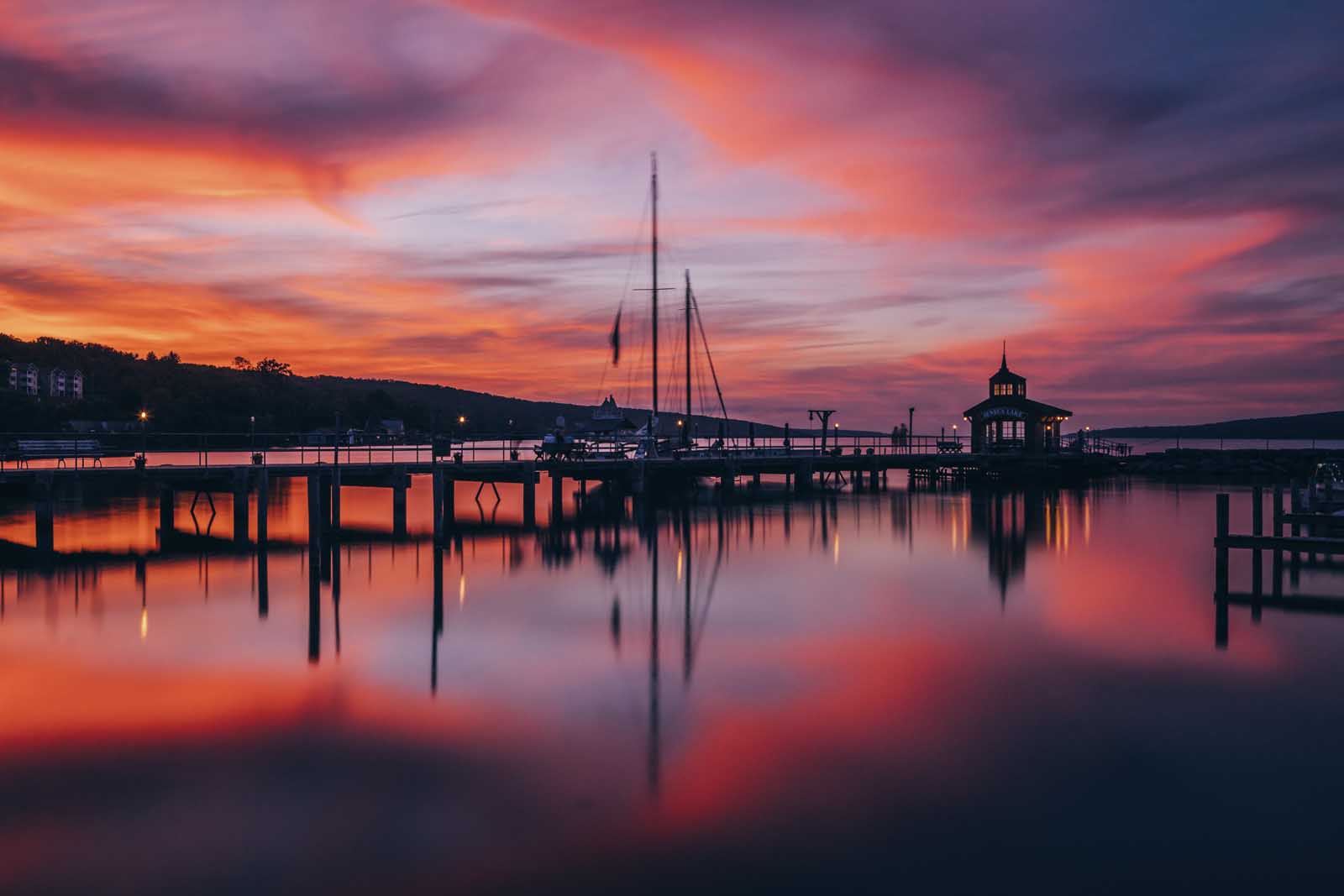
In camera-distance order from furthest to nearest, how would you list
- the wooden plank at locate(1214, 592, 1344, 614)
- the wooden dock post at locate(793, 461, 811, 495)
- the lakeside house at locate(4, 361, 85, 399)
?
the lakeside house at locate(4, 361, 85, 399) → the wooden dock post at locate(793, 461, 811, 495) → the wooden plank at locate(1214, 592, 1344, 614)

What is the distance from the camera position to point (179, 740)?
16.0m

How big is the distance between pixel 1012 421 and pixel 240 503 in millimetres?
53972

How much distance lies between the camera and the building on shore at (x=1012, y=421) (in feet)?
239

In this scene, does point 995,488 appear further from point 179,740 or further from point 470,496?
point 179,740

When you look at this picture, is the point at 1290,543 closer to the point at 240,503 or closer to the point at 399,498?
the point at 399,498

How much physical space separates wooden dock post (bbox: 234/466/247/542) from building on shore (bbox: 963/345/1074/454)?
51964 millimetres

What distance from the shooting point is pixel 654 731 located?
17.0 m

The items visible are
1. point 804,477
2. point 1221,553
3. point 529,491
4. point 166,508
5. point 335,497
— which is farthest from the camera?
point 804,477

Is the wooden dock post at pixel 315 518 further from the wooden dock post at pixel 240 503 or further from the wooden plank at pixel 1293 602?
the wooden plank at pixel 1293 602

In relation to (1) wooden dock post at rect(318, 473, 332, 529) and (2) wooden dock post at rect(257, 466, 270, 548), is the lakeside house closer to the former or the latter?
(1) wooden dock post at rect(318, 473, 332, 529)

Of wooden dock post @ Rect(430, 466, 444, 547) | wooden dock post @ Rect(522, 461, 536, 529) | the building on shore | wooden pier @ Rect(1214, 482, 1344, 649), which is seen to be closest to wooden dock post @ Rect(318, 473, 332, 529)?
wooden dock post @ Rect(430, 466, 444, 547)

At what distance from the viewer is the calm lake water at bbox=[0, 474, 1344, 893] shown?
38.3 ft

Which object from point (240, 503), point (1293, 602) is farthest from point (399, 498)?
point (1293, 602)

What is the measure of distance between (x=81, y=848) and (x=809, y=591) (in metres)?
22.7
